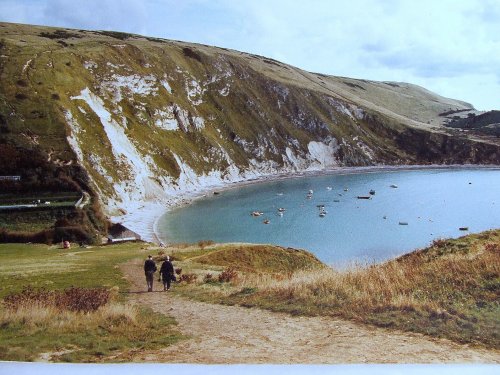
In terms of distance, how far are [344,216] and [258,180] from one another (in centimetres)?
5297

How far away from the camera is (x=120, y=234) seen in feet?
219

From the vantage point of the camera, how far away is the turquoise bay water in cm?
7175

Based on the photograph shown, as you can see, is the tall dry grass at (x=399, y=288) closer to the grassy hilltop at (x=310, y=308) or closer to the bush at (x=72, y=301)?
the grassy hilltop at (x=310, y=308)

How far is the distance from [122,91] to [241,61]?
78.5 metres

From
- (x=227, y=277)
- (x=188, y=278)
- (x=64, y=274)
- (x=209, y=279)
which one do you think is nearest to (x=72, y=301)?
(x=227, y=277)

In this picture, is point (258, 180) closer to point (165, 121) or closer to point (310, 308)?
point (165, 121)

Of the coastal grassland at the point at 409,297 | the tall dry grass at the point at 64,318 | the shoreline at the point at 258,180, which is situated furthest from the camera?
the shoreline at the point at 258,180

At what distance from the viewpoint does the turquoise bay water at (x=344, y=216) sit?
71.8m

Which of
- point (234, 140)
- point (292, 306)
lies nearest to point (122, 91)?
point (234, 140)

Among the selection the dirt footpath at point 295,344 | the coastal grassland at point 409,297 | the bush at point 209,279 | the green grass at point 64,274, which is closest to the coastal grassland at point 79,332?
the dirt footpath at point 295,344

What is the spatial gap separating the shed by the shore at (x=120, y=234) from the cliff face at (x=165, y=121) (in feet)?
41.2

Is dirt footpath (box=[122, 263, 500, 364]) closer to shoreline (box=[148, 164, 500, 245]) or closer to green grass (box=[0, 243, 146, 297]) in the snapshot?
Result: green grass (box=[0, 243, 146, 297])

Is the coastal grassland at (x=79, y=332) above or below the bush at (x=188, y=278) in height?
above

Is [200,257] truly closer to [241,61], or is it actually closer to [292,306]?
[292,306]
